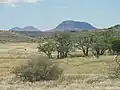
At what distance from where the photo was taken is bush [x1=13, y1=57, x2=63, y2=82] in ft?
108

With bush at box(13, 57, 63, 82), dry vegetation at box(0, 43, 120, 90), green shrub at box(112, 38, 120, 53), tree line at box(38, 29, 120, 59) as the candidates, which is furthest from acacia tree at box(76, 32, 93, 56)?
bush at box(13, 57, 63, 82)

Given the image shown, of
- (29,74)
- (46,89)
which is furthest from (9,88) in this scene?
(29,74)

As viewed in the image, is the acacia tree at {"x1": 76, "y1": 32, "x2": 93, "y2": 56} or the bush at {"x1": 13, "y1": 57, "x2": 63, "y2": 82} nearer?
the bush at {"x1": 13, "y1": 57, "x2": 63, "y2": 82}

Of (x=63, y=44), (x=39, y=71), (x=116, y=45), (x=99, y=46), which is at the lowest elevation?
(x=99, y=46)

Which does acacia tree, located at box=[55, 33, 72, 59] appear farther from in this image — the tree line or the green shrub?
the green shrub

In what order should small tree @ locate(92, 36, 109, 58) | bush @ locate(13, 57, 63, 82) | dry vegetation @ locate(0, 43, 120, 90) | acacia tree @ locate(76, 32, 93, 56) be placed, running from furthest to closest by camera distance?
acacia tree @ locate(76, 32, 93, 56), small tree @ locate(92, 36, 109, 58), bush @ locate(13, 57, 63, 82), dry vegetation @ locate(0, 43, 120, 90)

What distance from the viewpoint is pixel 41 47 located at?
83938 millimetres

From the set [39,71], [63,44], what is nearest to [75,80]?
[39,71]

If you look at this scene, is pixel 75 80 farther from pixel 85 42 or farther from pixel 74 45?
pixel 85 42

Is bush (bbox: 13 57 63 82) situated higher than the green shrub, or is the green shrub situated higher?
bush (bbox: 13 57 63 82)

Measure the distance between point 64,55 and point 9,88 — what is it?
205 ft

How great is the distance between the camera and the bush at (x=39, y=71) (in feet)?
108

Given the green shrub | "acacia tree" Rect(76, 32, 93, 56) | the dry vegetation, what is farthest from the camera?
"acacia tree" Rect(76, 32, 93, 56)

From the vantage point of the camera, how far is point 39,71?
108ft
